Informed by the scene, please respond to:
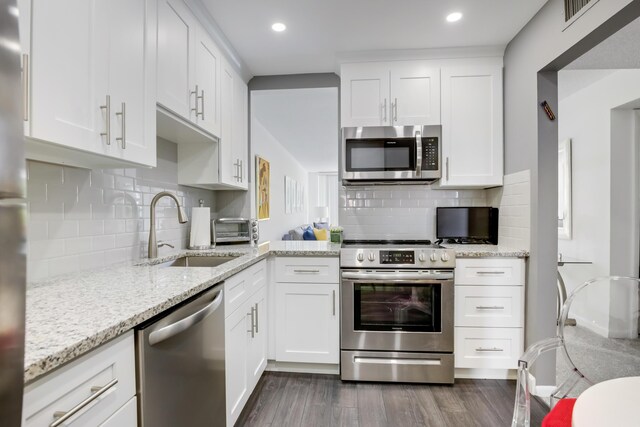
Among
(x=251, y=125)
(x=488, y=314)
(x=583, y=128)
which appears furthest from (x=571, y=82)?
(x=251, y=125)

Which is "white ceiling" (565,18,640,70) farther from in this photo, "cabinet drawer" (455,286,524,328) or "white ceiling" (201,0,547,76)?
"cabinet drawer" (455,286,524,328)

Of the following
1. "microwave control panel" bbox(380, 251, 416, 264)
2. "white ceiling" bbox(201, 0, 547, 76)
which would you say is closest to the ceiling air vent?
"white ceiling" bbox(201, 0, 547, 76)

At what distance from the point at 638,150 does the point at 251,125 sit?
364cm

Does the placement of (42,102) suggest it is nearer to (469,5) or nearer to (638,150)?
(469,5)

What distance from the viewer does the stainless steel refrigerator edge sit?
1.14 feet

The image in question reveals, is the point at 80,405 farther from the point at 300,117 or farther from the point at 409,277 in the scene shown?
the point at 300,117

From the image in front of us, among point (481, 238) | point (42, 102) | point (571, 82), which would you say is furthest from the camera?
point (571, 82)

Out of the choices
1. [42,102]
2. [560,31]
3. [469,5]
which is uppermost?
[469,5]

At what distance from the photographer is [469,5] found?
192 cm

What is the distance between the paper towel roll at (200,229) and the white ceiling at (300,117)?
114 cm

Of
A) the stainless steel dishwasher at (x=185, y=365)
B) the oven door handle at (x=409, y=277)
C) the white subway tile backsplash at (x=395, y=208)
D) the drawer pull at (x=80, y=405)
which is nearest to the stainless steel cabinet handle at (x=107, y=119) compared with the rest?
the stainless steel dishwasher at (x=185, y=365)

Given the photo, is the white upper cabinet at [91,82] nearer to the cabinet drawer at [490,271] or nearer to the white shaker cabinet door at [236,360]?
the white shaker cabinet door at [236,360]

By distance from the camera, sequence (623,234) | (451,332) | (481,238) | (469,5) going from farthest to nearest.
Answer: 1. (623,234)
2. (481,238)
3. (451,332)
4. (469,5)

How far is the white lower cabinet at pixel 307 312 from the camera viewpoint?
2186 mm
